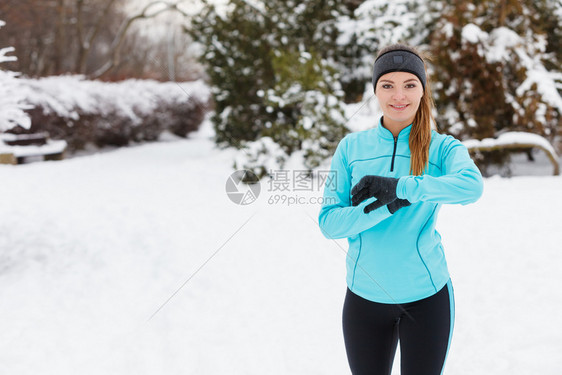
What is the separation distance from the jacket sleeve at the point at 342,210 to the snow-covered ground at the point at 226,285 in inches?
71.6

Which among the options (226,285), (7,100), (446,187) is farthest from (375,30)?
(446,187)

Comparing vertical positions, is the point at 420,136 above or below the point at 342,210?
above

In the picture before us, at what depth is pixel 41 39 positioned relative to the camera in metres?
19.6

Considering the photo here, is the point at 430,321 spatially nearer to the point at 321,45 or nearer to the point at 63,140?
the point at 321,45

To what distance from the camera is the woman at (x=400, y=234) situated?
158 centimetres

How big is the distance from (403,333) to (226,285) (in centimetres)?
280

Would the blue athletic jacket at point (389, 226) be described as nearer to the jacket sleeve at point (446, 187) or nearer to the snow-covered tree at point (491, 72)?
the jacket sleeve at point (446, 187)

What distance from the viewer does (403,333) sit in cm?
162

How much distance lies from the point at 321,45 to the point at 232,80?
2.04 metres

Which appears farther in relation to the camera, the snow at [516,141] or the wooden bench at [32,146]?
the wooden bench at [32,146]

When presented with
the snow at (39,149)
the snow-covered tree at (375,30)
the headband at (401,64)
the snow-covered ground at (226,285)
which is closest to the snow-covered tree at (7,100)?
the snow-covered ground at (226,285)

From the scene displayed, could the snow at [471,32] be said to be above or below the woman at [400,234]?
above

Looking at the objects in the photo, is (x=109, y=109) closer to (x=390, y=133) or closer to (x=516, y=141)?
(x=516, y=141)

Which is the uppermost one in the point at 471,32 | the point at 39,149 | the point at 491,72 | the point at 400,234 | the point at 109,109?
the point at 471,32
